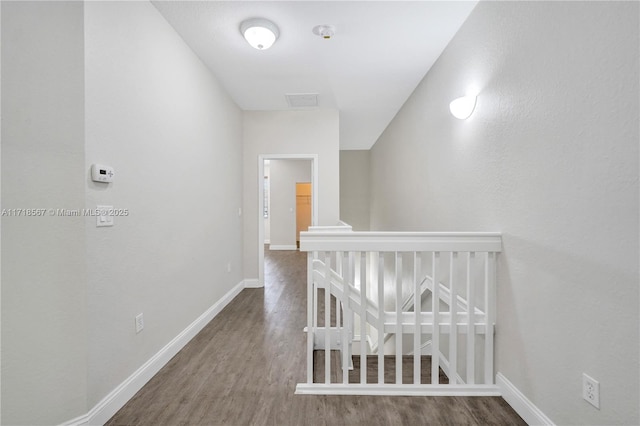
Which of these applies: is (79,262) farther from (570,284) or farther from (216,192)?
(570,284)

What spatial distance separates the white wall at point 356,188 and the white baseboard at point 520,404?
6.59 m

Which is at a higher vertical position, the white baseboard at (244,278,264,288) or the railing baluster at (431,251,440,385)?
the railing baluster at (431,251,440,385)

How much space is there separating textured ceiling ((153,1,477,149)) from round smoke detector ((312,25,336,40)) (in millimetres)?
42

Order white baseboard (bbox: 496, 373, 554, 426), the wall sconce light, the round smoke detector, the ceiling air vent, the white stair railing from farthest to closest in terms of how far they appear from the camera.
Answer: the ceiling air vent
the round smoke detector
the wall sconce light
the white stair railing
white baseboard (bbox: 496, 373, 554, 426)

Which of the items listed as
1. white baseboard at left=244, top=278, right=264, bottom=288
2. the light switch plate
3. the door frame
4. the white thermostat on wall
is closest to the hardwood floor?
the light switch plate

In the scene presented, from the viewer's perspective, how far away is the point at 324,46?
2879 mm

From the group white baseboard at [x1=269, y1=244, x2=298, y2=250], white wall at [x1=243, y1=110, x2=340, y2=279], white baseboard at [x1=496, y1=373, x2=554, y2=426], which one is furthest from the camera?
white baseboard at [x1=269, y1=244, x2=298, y2=250]

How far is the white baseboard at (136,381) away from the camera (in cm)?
166

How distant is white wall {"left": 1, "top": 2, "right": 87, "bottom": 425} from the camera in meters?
1.46

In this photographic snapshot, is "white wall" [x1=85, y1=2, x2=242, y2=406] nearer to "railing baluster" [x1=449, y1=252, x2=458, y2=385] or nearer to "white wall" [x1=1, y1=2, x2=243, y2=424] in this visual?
"white wall" [x1=1, y1=2, x2=243, y2=424]

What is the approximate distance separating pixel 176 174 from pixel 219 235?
4.09 ft

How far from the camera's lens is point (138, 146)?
2.11m

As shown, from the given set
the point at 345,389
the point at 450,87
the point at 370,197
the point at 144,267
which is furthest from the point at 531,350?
the point at 370,197

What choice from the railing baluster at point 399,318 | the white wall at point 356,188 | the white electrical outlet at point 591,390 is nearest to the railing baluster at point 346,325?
the railing baluster at point 399,318
